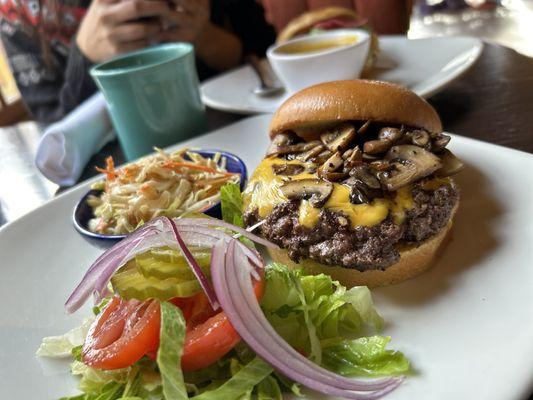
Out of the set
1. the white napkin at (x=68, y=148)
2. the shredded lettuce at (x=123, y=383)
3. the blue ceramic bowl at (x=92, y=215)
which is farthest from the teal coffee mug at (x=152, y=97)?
the shredded lettuce at (x=123, y=383)

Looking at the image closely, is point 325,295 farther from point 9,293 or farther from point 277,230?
point 9,293

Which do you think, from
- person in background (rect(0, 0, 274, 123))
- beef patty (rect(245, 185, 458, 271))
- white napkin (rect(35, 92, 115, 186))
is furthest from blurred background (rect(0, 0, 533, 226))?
beef patty (rect(245, 185, 458, 271))

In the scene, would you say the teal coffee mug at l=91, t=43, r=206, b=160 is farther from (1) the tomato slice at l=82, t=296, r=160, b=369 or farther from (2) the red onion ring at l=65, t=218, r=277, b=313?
(1) the tomato slice at l=82, t=296, r=160, b=369

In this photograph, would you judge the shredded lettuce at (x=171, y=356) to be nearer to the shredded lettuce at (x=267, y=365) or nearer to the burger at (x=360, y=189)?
the shredded lettuce at (x=267, y=365)

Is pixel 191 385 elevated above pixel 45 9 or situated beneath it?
situated beneath

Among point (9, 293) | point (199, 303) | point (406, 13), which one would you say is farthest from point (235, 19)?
point (199, 303)

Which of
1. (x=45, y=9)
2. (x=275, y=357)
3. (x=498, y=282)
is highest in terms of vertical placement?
(x=45, y=9)

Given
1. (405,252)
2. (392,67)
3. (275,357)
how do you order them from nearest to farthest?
1. (275,357)
2. (405,252)
3. (392,67)
